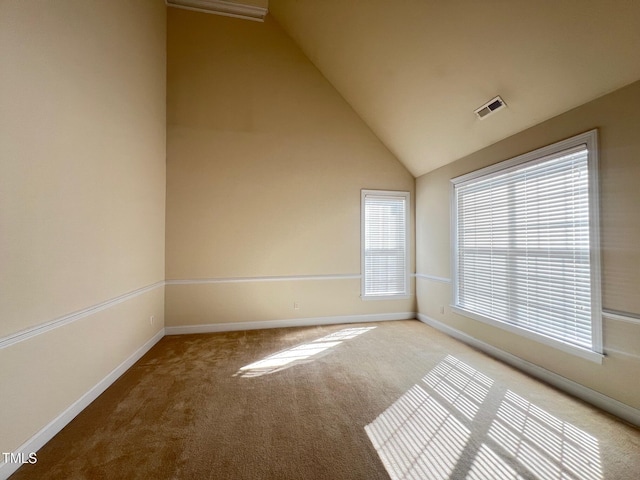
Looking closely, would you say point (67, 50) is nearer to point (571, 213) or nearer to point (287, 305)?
point (287, 305)

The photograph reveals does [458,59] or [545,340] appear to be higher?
[458,59]

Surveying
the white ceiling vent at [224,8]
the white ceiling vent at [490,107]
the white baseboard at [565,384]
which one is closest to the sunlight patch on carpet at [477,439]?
the white baseboard at [565,384]

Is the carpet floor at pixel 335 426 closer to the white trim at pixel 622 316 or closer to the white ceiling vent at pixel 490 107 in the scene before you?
the white trim at pixel 622 316

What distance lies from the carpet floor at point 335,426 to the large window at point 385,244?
1.68 m

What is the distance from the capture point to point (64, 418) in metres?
2.00

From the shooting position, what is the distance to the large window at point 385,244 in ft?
15.5

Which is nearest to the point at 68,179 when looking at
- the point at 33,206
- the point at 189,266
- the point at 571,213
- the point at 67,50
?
the point at 33,206

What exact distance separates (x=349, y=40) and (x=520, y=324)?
4.03m

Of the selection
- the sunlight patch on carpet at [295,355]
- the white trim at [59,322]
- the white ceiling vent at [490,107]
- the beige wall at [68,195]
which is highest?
the white ceiling vent at [490,107]

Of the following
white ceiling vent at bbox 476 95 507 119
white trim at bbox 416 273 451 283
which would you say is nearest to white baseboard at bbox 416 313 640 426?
white trim at bbox 416 273 451 283

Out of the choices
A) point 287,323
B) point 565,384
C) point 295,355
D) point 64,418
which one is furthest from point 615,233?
point 64,418

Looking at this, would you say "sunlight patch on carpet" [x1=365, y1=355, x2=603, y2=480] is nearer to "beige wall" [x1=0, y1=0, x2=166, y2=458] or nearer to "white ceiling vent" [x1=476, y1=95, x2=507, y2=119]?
"beige wall" [x1=0, y1=0, x2=166, y2=458]

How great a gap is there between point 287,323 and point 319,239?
1456mm

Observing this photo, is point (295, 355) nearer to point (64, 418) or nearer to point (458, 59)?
point (64, 418)
